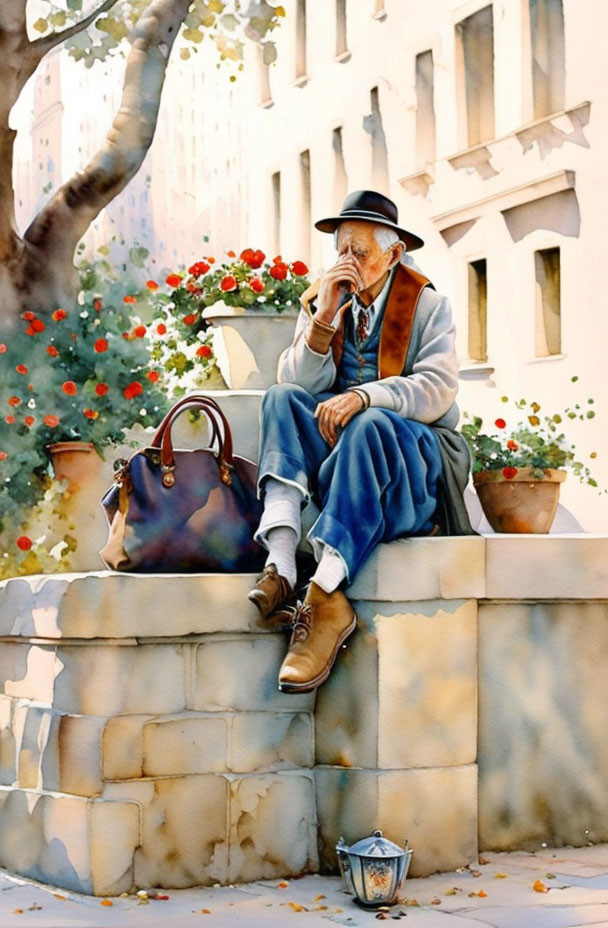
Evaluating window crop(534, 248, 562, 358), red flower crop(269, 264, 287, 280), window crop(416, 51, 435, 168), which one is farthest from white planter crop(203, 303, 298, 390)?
window crop(416, 51, 435, 168)

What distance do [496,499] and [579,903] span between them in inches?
92.1

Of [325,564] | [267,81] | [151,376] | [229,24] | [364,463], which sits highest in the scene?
[267,81]

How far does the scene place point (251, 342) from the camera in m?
7.50

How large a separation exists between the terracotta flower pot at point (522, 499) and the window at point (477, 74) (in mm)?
10605

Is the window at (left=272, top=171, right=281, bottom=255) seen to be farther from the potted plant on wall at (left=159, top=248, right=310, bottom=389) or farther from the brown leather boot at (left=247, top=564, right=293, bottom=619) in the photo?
the brown leather boot at (left=247, top=564, right=293, bottom=619)

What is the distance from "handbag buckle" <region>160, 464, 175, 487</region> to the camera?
17.3 ft

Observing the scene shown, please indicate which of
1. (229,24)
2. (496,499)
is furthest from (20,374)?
(229,24)

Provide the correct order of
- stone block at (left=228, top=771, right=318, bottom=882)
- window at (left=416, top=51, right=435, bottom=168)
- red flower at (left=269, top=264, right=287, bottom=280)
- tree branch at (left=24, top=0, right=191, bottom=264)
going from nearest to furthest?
stone block at (left=228, top=771, right=318, bottom=882)
red flower at (left=269, top=264, right=287, bottom=280)
tree branch at (left=24, top=0, right=191, bottom=264)
window at (left=416, top=51, right=435, bottom=168)

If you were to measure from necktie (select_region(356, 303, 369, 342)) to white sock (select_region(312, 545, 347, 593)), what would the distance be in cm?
88

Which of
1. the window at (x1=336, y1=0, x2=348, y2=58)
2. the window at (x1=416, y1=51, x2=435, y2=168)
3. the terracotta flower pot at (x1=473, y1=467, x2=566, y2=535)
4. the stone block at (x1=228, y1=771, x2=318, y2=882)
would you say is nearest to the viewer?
the stone block at (x1=228, y1=771, x2=318, y2=882)

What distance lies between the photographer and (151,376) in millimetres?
7320

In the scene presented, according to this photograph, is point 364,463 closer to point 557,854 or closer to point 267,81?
point 557,854

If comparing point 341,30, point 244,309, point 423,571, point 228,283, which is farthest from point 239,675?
point 341,30

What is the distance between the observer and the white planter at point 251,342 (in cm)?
750
